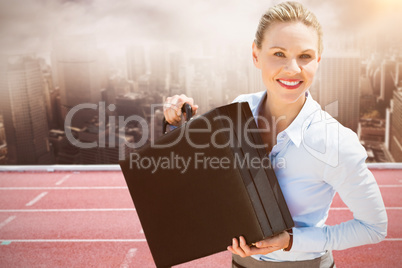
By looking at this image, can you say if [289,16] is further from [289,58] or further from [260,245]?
[260,245]

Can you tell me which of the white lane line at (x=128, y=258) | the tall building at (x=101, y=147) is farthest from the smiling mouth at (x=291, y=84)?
the tall building at (x=101, y=147)

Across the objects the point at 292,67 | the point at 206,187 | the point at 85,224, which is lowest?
the point at 85,224

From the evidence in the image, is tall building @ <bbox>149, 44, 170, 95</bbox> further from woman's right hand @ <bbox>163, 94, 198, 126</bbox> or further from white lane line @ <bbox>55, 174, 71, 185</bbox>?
woman's right hand @ <bbox>163, 94, 198, 126</bbox>

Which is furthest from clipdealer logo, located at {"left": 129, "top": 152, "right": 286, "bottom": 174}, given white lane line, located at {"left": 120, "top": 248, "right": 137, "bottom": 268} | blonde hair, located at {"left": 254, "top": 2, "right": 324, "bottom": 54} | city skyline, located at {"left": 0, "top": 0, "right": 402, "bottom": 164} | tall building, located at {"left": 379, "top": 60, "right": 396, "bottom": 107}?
tall building, located at {"left": 379, "top": 60, "right": 396, "bottom": 107}

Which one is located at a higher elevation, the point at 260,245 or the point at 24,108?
the point at 260,245

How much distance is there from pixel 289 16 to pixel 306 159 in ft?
1.15

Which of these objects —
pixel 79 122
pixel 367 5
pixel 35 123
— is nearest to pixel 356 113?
pixel 367 5

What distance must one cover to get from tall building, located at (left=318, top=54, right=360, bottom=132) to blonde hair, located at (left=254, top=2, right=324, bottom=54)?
7100mm

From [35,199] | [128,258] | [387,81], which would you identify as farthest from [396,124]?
[35,199]

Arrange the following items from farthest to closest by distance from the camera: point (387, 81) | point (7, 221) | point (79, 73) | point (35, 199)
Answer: point (79, 73) → point (387, 81) → point (35, 199) → point (7, 221)

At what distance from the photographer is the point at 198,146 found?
0.83 m

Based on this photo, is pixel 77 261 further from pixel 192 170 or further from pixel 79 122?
pixel 79 122

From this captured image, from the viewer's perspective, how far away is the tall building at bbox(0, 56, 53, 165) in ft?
27.6

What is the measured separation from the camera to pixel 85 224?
176 inches
